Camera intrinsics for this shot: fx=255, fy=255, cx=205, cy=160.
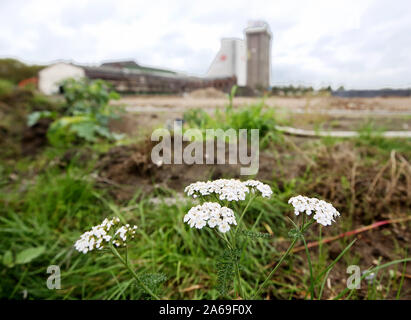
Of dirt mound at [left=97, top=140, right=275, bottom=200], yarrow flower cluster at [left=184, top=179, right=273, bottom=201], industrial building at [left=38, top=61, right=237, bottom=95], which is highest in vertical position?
industrial building at [left=38, top=61, right=237, bottom=95]

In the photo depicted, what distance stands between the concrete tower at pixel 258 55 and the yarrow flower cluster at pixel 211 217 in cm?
790

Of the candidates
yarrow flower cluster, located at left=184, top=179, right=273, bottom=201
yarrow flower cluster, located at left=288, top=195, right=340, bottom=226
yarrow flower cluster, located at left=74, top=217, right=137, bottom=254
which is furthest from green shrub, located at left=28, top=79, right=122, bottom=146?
yarrow flower cluster, located at left=288, top=195, right=340, bottom=226

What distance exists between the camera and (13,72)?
683 inches

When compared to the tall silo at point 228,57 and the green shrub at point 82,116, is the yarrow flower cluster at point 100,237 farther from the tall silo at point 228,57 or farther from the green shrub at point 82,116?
the tall silo at point 228,57

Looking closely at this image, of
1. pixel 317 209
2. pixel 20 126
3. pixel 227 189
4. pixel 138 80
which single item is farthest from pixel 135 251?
pixel 138 80

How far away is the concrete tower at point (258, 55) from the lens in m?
8.09

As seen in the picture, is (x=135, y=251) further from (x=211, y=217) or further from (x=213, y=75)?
(x=213, y=75)

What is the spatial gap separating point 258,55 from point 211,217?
29.6 ft

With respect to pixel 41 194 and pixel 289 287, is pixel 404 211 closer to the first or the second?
pixel 289 287

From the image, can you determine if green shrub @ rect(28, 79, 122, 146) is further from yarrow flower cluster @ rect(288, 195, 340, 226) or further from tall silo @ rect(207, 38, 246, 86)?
yarrow flower cluster @ rect(288, 195, 340, 226)

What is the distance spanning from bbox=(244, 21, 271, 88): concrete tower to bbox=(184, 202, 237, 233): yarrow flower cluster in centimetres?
790

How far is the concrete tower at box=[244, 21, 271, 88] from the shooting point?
8.09 meters
